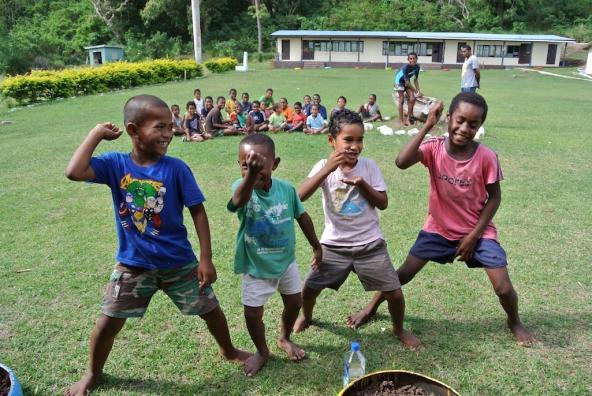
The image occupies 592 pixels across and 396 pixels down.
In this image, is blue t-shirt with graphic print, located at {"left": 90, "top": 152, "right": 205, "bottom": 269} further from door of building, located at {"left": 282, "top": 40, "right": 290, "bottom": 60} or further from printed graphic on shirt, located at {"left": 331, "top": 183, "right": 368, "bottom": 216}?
door of building, located at {"left": 282, "top": 40, "right": 290, "bottom": 60}

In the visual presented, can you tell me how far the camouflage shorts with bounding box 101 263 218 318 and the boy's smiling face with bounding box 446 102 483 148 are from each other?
174 centimetres

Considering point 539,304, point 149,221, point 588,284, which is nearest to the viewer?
point 149,221

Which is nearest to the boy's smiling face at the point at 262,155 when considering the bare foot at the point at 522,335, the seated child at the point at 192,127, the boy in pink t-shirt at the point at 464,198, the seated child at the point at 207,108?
the boy in pink t-shirt at the point at 464,198

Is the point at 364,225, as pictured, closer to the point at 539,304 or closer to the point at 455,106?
the point at 455,106

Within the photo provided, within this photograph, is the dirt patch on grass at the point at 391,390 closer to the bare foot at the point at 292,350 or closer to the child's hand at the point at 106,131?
the bare foot at the point at 292,350

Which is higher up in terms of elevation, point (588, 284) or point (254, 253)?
point (254, 253)

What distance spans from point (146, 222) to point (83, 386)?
38.5 inches

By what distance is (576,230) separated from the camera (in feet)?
16.2

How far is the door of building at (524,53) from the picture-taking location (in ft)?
129

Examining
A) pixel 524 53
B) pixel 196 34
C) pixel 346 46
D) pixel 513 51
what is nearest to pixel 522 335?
pixel 196 34

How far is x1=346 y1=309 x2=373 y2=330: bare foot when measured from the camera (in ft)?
10.7

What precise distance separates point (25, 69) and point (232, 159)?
36043 mm

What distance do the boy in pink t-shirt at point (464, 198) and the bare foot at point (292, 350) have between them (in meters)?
0.85

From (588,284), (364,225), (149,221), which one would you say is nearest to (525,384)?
(364,225)
